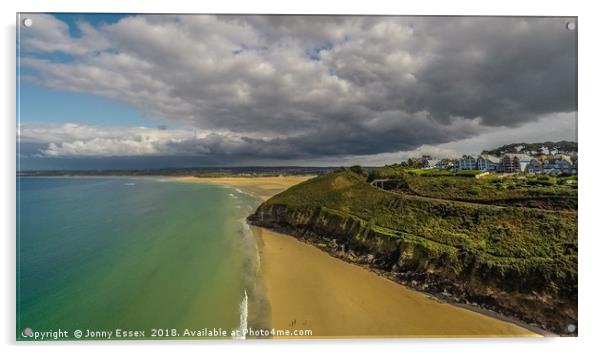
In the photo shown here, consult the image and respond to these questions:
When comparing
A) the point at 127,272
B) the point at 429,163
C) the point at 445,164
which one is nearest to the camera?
the point at 127,272

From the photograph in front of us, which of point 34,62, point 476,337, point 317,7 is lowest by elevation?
point 476,337

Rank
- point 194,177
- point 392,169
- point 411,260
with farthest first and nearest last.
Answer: point 194,177
point 392,169
point 411,260

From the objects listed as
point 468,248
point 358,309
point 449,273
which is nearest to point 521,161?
point 468,248

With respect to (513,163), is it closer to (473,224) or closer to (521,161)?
(521,161)

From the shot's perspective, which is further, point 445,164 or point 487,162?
point 445,164

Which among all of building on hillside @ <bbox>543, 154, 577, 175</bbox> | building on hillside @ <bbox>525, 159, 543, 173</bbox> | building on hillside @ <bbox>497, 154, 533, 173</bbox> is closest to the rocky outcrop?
building on hillside @ <bbox>543, 154, 577, 175</bbox>

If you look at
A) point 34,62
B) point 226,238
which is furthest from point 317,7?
point 226,238

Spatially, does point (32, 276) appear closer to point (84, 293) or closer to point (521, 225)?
point (84, 293)
